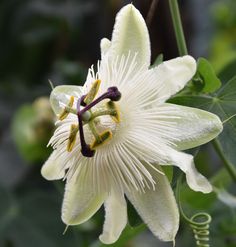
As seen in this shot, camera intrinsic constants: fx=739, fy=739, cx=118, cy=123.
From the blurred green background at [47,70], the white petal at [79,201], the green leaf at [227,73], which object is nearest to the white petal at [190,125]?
the white petal at [79,201]

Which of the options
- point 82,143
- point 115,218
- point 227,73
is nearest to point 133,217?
point 115,218

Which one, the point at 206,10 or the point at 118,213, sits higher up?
the point at 118,213

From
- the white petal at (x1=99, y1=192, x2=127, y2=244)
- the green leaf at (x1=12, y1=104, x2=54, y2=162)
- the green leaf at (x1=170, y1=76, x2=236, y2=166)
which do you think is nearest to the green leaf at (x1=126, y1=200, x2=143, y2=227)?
the white petal at (x1=99, y1=192, x2=127, y2=244)

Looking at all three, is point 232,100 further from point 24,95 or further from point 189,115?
point 24,95

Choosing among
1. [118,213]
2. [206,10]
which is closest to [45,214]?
[118,213]

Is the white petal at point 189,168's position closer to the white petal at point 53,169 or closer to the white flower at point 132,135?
the white flower at point 132,135
